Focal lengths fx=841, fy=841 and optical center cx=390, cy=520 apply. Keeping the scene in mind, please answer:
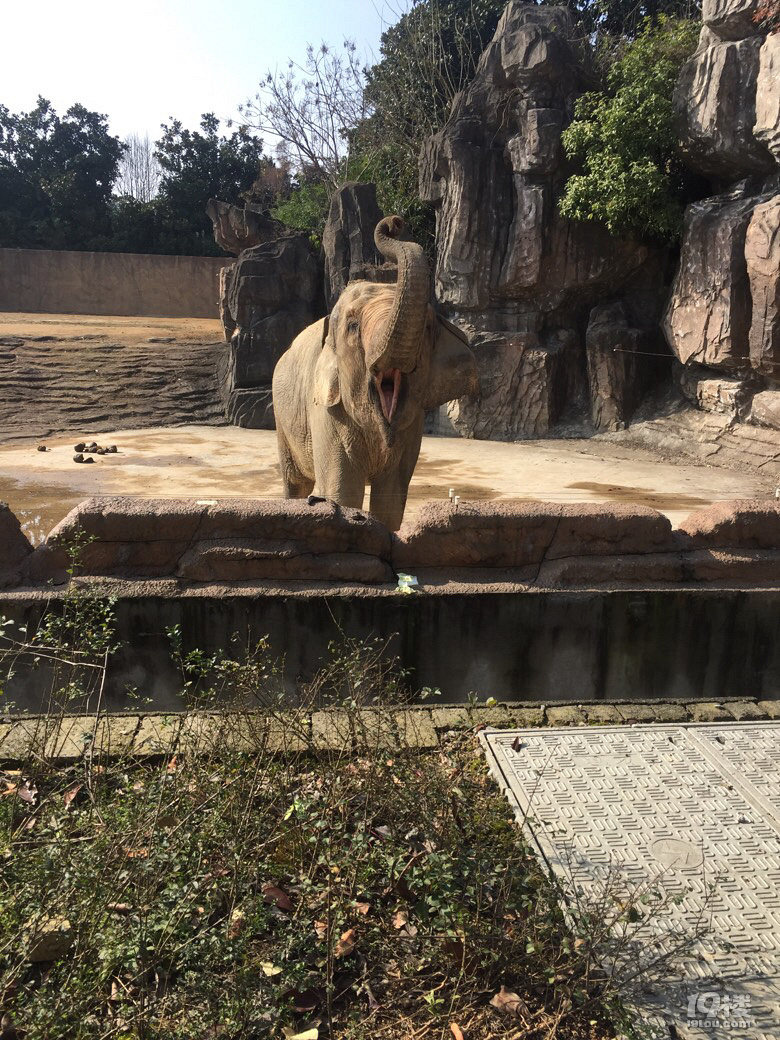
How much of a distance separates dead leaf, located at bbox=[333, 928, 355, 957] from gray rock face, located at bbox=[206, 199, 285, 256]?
1975 cm

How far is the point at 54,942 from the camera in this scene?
79.7 inches

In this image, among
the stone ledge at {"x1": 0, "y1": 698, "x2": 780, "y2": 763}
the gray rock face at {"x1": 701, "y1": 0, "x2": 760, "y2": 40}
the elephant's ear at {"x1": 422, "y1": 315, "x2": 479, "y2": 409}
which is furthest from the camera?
the gray rock face at {"x1": 701, "y1": 0, "x2": 760, "y2": 40}

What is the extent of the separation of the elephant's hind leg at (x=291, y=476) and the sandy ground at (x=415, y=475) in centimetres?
149

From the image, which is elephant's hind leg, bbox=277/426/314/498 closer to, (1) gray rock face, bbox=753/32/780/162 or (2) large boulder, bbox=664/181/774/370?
(2) large boulder, bbox=664/181/774/370

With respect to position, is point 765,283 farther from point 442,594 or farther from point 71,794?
point 71,794

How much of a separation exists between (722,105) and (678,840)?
12.7 m

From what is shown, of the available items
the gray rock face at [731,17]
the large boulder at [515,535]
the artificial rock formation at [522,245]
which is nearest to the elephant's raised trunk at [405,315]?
the large boulder at [515,535]

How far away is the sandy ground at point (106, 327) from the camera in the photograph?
1991 centimetres

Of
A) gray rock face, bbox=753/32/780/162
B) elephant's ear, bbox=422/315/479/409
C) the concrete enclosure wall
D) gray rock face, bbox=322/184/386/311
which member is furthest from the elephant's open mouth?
the concrete enclosure wall

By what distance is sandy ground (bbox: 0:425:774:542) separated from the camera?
994cm

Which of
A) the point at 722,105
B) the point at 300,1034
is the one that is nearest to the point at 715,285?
the point at 722,105

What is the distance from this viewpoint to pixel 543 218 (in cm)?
1516

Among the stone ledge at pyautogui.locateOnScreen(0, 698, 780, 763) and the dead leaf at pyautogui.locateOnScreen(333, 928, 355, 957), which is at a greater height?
the stone ledge at pyautogui.locateOnScreen(0, 698, 780, 763)

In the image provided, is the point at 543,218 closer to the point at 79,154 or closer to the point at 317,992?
the point at 317,992
